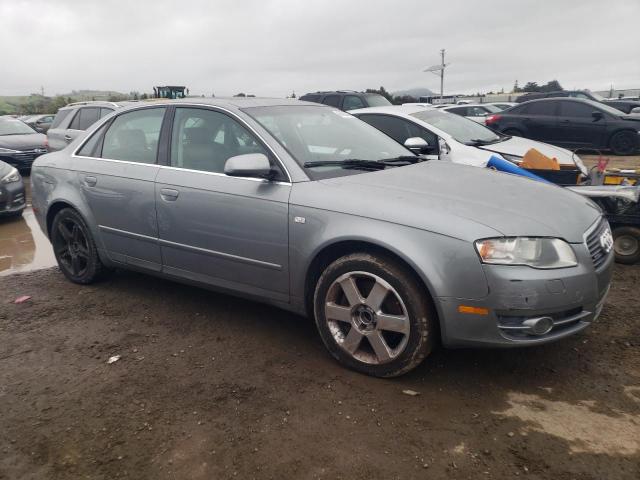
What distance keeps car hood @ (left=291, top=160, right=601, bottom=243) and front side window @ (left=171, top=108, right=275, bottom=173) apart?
64 cm

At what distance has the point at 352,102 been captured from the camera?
41.7 feet

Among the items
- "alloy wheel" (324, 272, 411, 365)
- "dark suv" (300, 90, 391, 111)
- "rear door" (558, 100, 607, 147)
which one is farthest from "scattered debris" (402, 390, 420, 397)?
"rear door" (558, 100, 607, 147)

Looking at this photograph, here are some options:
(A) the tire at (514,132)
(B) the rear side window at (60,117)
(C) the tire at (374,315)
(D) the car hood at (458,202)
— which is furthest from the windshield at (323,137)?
(A) the tire at (514,132)

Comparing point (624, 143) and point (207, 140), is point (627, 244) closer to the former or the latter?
point (207, 140)

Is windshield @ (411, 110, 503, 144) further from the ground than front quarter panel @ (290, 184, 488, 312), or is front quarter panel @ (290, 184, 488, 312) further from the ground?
windshield @ (411, 110, 503, 144)

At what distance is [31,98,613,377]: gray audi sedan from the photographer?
277 cm

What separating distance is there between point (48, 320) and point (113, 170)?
1267 millimetres

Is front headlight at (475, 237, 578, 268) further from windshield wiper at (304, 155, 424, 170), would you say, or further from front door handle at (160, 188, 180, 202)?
front door handle at (160, 188, 180, 202)

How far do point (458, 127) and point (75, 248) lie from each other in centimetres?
537

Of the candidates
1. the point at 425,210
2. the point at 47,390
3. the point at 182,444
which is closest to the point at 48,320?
the point at 47,390

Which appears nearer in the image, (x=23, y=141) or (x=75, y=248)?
(x=75, y=248)

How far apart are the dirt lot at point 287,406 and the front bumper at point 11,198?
442 cm

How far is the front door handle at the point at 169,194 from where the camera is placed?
3.83 m

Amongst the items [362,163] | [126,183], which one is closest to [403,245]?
[362,163]
